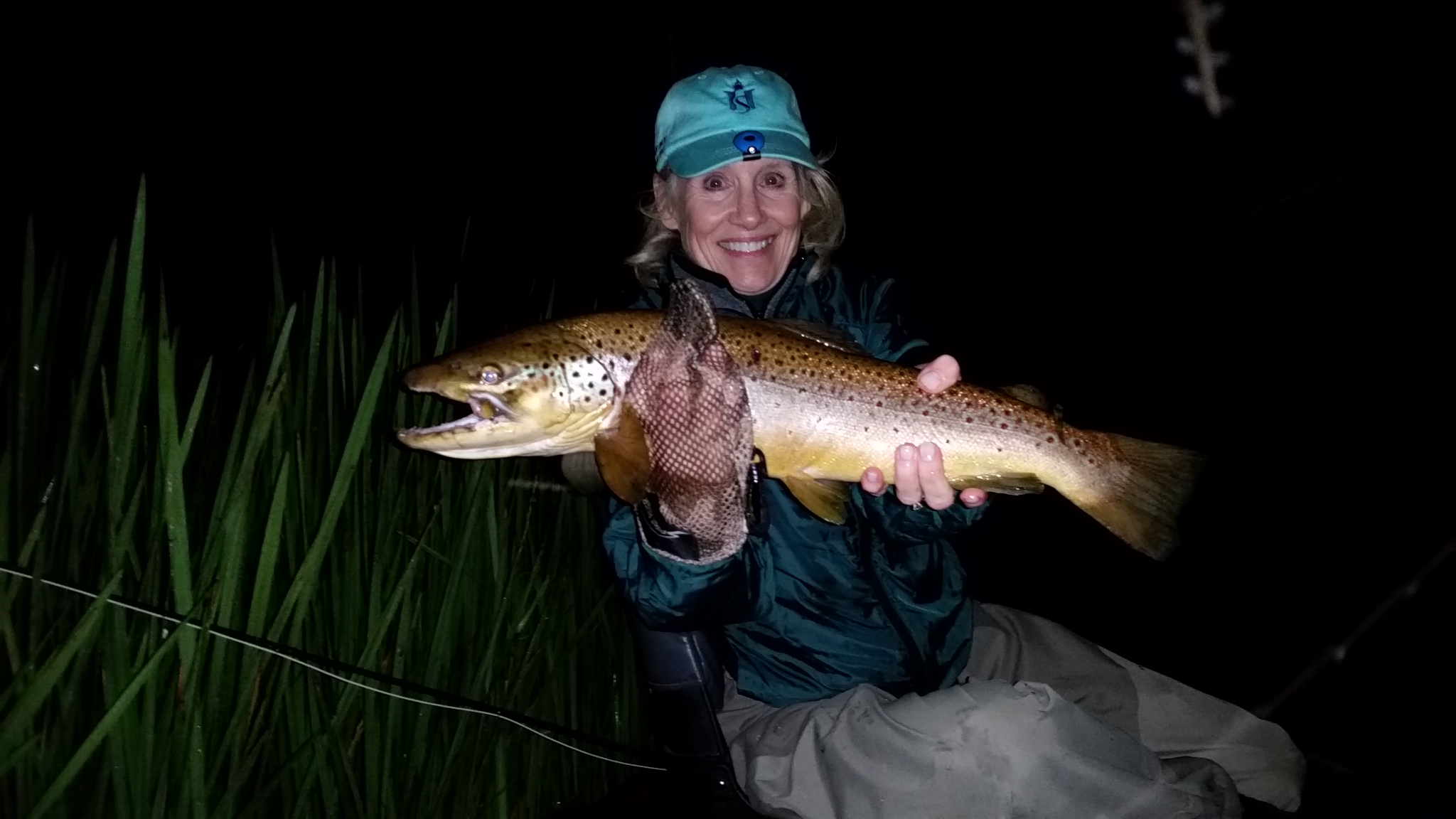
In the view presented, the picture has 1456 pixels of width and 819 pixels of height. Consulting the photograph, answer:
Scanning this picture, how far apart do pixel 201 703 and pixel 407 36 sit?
10.5 m

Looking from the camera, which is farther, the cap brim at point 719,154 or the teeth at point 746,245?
the teeth at point 746,245

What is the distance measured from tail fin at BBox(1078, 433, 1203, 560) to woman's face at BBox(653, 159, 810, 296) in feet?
3.52

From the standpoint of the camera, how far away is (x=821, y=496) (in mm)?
1933

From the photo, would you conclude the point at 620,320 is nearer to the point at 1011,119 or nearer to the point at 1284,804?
the point at 1284,804

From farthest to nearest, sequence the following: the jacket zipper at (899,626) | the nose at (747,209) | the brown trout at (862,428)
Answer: the nose at (747,209) < the jacket zipper at (899,626) < the brown trout at (862,428)

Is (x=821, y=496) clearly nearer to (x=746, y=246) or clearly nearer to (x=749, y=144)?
(x=746, y=246)

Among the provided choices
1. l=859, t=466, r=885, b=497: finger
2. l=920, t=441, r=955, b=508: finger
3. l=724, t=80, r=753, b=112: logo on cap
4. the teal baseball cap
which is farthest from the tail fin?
l=724, t=80, r=753, b=112: logo on cap

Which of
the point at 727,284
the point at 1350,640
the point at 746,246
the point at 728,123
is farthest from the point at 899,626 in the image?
the point at 1350,640

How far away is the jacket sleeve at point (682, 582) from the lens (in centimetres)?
189

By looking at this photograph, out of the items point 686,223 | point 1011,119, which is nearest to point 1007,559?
point 686,223

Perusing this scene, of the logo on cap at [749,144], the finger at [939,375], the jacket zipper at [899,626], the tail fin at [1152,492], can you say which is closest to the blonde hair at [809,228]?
the logo on cap at [749,144]

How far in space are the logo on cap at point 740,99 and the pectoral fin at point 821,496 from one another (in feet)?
3.50

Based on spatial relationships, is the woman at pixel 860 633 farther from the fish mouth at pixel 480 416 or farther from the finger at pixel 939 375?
the fish mouth at pixel 480 416

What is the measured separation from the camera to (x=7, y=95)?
4695 mm
